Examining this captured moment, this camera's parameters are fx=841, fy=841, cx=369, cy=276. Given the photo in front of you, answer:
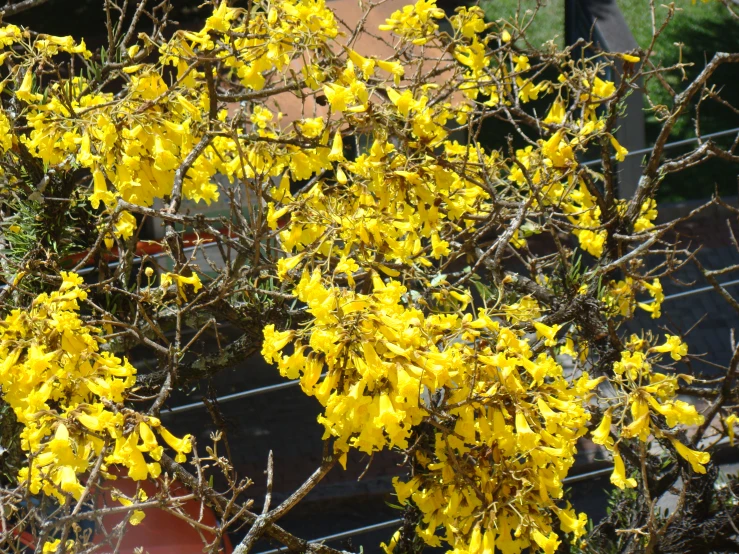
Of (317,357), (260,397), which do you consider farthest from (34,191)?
(260,397)

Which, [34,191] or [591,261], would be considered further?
[591,261]

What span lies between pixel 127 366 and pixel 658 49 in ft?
28.3

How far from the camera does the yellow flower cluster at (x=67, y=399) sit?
6.36 ft

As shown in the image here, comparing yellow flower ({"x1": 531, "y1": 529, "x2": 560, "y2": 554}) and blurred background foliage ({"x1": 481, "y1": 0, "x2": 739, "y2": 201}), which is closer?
yellow flower ({"x1": 531, "y1": 529, "x2": 560, "y2": 554})

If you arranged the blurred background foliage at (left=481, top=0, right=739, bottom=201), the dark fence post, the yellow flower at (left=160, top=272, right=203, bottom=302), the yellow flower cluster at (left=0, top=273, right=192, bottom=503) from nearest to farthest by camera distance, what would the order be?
the yellow flower cluster at (left=0, top=273, right=192, bottom=503), the yellow flower at (left=160, top=272, right=203, bottom=302), the dark fence post, the blurred background foliage at (left=481, top=0, right=739, bottom=201)

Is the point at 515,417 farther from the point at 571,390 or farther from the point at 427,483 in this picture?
the point at 427,483

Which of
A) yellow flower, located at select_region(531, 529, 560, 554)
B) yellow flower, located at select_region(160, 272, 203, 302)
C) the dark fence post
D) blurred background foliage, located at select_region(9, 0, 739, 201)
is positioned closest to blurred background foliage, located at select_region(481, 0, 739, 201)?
blurred background foliage, located at select_region(9, 0, 739, 201)

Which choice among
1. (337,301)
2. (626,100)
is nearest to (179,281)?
(337,301)

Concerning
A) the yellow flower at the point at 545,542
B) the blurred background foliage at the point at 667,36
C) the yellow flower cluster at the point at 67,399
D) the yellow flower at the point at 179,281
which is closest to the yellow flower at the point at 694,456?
the yellow flower at the point at 545,542

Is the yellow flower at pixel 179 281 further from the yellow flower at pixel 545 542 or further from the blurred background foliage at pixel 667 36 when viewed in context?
the blurred background foliage at pixel 667 36

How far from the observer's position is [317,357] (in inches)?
76.6

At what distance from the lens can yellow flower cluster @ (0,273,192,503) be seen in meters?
1.94

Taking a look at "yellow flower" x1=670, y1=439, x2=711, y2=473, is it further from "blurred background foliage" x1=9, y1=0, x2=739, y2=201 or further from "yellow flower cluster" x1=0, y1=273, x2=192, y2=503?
"blurred background foliage" x1=9, y1=0, x2=739, y2=201

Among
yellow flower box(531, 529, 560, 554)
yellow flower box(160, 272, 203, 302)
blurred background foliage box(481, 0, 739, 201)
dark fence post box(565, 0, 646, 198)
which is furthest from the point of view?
blurred background foliage box(481, 0, 739, 201)
